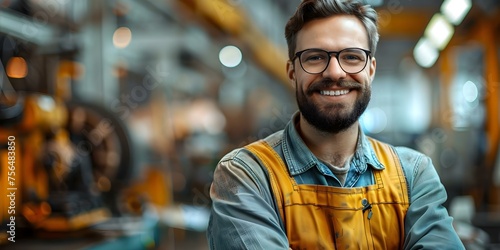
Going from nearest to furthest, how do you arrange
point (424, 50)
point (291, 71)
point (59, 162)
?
point (291, 71), point (424, 50), point (59, 162)

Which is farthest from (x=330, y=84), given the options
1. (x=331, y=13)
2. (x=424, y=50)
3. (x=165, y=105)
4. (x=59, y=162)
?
(x=165, y=105)

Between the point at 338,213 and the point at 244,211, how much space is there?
190 millimetres

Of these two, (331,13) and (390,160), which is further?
(390,160)

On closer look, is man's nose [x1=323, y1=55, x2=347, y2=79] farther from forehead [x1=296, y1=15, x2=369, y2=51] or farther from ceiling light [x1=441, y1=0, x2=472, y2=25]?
ceiling light [x1=441, y1=0, x2=472, y2=25]

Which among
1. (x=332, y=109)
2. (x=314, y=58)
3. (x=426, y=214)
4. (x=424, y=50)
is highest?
(x=424, y=50)

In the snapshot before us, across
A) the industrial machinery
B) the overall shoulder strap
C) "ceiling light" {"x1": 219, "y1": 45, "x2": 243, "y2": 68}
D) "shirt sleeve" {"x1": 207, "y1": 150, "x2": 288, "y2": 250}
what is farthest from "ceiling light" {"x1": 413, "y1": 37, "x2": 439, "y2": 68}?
"ceiling light" {"x1": 219, "y1": 45, "x2": 243, "y2": 68}

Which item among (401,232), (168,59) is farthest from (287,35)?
(168,59)

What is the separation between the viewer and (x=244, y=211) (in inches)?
48.8

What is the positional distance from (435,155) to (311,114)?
4.24m

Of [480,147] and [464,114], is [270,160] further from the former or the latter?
[480,147]

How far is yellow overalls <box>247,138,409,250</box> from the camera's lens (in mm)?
1256

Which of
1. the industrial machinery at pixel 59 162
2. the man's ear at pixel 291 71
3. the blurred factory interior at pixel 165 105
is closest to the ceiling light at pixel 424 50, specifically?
the blurred factory interior at pixel 165 105

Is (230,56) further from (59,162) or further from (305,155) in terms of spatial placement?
(305,155)

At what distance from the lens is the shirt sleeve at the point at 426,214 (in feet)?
4.10
